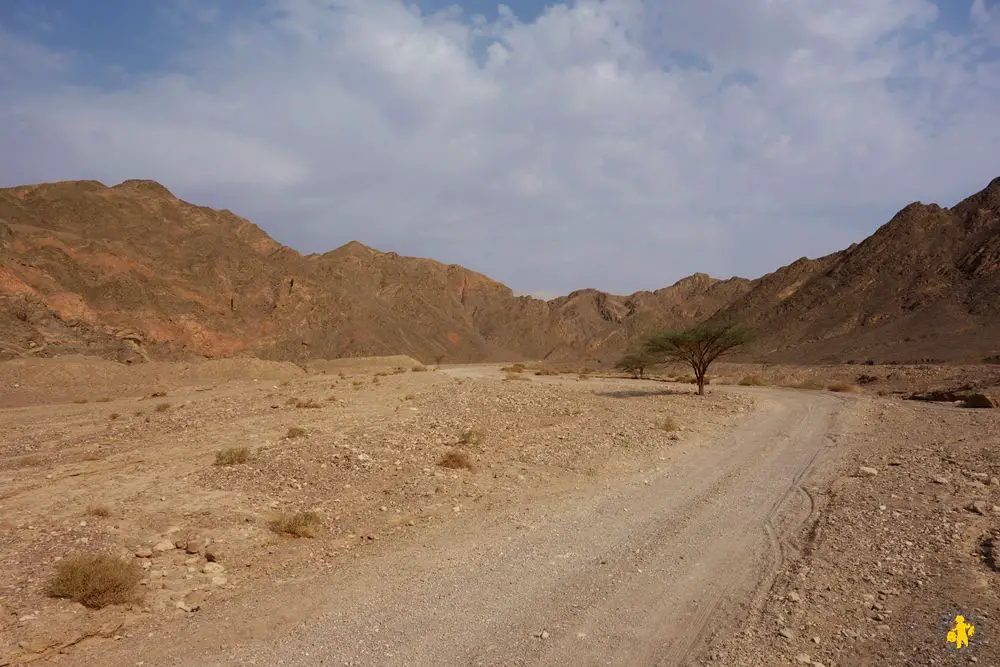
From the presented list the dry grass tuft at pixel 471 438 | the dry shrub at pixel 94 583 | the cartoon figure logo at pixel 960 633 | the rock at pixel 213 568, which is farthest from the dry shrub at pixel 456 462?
the cartoon figure logo at pixel 960 633

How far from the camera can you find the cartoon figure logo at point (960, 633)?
5066 millimetres

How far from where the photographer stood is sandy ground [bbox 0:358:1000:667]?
216 inches

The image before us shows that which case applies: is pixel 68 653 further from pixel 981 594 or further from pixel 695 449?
pixel 695 449

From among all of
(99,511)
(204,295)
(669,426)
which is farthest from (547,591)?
(204,295)

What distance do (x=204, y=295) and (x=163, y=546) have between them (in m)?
68.1

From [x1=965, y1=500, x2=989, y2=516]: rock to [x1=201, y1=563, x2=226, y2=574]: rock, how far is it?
10.7m

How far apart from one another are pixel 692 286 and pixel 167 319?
11685 centimetres

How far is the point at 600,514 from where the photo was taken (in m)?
9.51

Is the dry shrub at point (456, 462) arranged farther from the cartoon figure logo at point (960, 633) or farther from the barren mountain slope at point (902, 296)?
the barren mountain slope at point (902, 296)

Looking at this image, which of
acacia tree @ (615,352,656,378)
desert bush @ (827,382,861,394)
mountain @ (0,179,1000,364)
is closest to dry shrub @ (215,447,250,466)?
mountain @ (0,179,1000,364)

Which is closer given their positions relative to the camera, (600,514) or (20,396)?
(600,514)

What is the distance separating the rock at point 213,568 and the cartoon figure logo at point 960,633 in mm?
7666

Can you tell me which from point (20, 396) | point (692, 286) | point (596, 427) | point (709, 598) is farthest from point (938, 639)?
point (692, 286)

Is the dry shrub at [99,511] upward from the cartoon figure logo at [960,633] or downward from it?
downward
